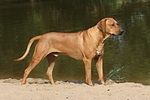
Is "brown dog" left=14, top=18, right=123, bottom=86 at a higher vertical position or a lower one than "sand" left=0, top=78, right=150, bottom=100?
higher

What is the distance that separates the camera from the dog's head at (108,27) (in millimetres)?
8772

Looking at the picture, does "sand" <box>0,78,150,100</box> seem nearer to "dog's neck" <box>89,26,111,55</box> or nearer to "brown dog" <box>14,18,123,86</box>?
"brown dog" <box>14,18,123,86</box>

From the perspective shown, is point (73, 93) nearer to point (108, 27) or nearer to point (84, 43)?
point (84, 43)

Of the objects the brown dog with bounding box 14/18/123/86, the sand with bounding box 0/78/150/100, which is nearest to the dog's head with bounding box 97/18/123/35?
the brown dog with bounding box 14/18/123/86

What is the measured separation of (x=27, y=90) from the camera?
8.10m

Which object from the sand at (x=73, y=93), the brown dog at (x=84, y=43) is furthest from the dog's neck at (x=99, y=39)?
the sand at (x=73, y=93)

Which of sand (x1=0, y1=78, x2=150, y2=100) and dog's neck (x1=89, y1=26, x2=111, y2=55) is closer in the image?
sand (x1=0, y1=78, x2=150, y2=100)

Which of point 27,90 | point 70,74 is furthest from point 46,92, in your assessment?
point 70,74

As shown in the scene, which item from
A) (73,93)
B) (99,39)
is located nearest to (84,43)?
(99,39)

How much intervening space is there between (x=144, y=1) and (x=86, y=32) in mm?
26805

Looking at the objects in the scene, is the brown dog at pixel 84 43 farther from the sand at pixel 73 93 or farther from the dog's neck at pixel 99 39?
the sand at pixel 73 93

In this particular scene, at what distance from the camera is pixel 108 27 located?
8.84m

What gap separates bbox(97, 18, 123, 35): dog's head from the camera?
28.8 feet

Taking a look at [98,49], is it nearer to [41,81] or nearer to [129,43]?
[41,81]
